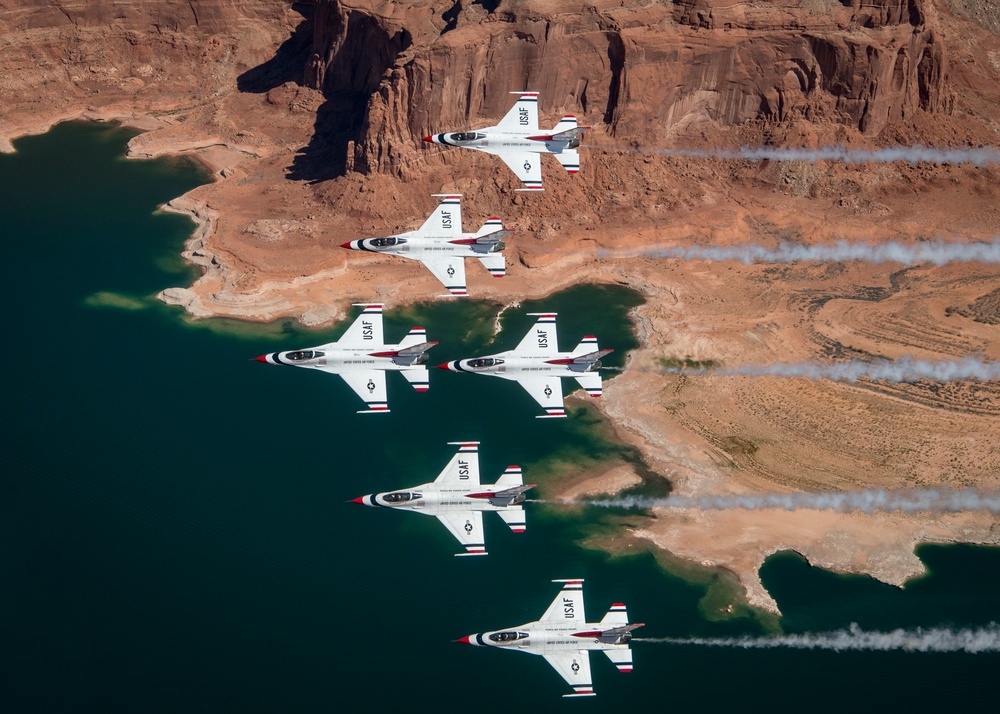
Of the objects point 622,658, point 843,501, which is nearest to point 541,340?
point 622,658

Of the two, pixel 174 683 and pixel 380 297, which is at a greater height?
pixel 380 297

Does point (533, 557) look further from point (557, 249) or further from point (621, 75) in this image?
point (621, 75)

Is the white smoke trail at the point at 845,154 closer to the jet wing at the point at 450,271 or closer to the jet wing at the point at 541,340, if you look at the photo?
the jet wing at the point at 450,271

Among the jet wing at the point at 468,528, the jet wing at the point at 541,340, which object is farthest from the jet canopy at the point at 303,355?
the jet wing at the point at 468,528

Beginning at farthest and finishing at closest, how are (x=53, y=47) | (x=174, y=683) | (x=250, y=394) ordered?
(x=53, y=47) < (x=250, y=394) < (x=174, y=683)

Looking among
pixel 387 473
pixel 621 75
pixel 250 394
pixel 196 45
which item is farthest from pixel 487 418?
pixel 196 45

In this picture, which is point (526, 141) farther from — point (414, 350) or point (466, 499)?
point (466, 499)

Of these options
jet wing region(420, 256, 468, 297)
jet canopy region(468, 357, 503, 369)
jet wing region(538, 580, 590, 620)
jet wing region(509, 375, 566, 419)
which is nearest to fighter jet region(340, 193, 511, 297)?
jet wing region(420, 256, 468, 297)
